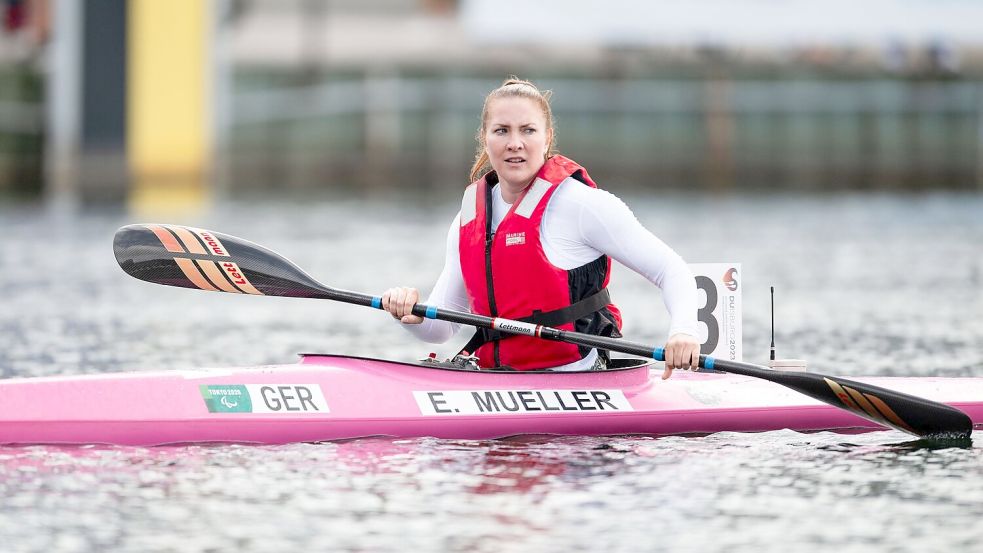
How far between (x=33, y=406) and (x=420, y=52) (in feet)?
70.8

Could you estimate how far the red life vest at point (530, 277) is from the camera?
242 inches

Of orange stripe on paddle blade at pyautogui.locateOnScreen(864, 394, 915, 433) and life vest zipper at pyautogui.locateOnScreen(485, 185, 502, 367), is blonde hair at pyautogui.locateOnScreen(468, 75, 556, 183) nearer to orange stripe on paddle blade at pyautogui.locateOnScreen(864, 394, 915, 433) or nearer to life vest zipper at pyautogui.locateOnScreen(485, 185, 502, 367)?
life vest zipper at pyautogui.locateOnScreen(485, 185, 502, 367)

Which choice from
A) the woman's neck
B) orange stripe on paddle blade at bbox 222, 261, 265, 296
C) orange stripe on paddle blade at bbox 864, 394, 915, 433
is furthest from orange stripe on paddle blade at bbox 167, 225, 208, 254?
orange stripe on paddle blade at bbox 864, 394, 915, 433

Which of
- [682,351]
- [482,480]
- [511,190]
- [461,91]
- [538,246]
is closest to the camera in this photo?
[482,480]

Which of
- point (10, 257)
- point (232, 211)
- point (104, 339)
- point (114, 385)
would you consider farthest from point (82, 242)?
point (114, 385)

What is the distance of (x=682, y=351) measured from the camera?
18.9 feet

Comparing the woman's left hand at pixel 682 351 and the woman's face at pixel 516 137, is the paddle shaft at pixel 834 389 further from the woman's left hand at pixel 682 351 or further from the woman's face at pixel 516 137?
the woman's face at pixel 516 137

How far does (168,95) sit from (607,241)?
20.4m

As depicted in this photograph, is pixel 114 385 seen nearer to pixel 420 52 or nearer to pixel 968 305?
pixel 968 305

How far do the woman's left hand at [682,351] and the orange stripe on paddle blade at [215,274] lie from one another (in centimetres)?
190

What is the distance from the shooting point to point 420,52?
27.1m

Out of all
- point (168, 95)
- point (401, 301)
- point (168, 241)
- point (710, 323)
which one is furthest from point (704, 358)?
point (168, 95)

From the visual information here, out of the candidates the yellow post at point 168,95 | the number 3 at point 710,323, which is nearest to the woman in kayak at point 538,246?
the number 3 at point 710,323

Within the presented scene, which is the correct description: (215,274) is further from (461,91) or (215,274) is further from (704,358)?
(461,91)
